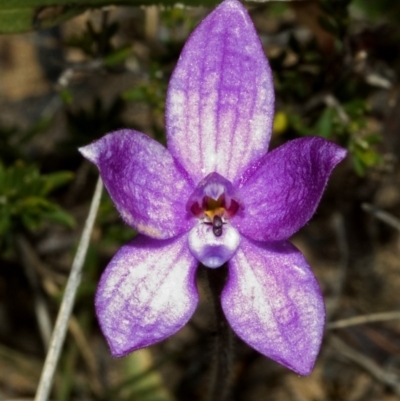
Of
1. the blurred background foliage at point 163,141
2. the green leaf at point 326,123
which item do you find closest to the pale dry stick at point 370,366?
the blurred background foliage at point 163,141

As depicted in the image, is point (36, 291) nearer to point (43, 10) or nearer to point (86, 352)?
point (86, 352)

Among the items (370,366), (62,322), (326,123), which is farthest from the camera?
(370,366)

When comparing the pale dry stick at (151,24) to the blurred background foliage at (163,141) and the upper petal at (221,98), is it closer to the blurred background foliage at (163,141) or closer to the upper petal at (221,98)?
the blurred background foliage at (163,141)

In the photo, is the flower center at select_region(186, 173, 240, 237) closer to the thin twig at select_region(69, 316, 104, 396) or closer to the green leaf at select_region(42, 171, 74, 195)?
the green leaf at select_region(42, 171, 74, 195)

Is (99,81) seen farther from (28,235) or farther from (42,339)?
(42,339)

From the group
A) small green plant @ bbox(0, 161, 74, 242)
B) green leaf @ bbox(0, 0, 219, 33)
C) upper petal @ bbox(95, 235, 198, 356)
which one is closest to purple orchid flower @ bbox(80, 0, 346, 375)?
upper petal @ bbox(95, 235, 198, 356)

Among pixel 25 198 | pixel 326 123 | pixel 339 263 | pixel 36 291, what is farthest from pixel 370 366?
pixel 25 198
